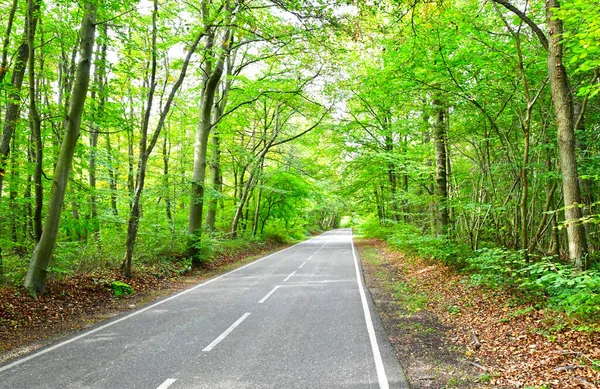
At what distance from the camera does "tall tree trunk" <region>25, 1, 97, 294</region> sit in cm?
806

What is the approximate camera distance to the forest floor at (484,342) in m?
4.48

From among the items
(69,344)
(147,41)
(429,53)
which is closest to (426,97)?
(429,53)

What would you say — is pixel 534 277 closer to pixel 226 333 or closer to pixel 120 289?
pixel 226 333

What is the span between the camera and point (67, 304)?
8.25 m

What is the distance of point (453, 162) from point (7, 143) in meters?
18.8

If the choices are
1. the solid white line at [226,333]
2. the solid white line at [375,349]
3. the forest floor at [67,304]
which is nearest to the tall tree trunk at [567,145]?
the solid white line at [375,349]

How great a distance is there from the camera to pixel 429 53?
387 inches

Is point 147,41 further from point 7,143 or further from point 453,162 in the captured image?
point 453,162

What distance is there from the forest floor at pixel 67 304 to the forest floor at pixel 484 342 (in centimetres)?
628

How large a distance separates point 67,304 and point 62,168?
326cm

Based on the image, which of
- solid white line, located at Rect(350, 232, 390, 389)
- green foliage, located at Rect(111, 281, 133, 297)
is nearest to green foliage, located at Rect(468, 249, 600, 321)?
solid white line, located at Rect(350, 232, 390, 389)

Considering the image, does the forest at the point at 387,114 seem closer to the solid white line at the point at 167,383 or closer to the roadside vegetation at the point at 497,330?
the roadside vegetation at the point at 497,330

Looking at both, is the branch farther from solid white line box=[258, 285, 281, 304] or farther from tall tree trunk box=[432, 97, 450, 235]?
solid white line box=[258, 285, 281, 304]

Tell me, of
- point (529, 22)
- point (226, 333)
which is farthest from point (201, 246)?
point (529, 22)
